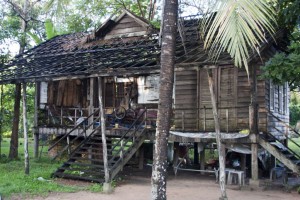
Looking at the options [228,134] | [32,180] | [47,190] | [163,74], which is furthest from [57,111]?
[163,74]

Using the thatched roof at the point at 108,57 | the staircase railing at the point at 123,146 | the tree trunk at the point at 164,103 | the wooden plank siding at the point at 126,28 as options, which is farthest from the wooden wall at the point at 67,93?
the tree trunk at the point at 164,103

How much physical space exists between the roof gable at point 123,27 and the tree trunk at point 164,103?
9195mm

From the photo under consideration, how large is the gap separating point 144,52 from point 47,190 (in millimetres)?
5342

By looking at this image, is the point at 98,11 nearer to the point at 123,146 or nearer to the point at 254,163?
the point at 123,146

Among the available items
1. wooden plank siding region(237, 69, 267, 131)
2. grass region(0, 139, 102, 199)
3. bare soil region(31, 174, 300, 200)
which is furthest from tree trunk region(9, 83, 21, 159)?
wooden plank siding region(237, 69, 267, 131)

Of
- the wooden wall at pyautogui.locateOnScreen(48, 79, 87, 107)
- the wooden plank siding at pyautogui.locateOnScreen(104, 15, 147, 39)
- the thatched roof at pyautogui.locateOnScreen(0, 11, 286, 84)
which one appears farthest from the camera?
the wooden wall at pyautogui.locateOnScreen(48, 79, 87, 107)

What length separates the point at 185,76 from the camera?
14.3m

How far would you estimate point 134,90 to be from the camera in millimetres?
16656

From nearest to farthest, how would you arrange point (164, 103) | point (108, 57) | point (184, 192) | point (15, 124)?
point (164, 103)
point (184, 192)
point (108, 57)
point (15, 124)

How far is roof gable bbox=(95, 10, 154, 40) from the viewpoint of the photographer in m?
16.3

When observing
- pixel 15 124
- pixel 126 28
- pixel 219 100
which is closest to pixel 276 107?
pixel 219 100

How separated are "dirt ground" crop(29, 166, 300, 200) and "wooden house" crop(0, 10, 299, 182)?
847 millimetres

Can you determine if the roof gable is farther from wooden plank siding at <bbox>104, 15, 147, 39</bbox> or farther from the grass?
the grass

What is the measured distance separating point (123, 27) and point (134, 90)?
9.78ft
